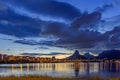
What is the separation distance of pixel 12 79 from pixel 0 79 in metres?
1.15

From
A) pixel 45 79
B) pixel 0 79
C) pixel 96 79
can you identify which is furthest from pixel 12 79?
pixel 96 79

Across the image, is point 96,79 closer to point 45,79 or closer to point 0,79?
point 45,79

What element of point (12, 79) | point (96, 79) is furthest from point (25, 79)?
point (96, 79)

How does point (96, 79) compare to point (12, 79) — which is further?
point (96, 79)

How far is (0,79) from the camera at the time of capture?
25641mm

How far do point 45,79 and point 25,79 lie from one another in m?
1.92

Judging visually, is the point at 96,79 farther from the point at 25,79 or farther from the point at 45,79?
the point at 25,79

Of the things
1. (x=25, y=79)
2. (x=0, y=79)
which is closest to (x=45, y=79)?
(x=25, y=79)

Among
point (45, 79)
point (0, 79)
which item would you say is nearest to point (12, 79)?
point (0, 79)

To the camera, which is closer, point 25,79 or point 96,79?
point 25,79

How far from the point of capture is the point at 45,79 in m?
25.8

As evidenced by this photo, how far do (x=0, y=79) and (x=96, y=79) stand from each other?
984 centimetres

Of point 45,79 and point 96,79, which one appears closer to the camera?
point 45,79

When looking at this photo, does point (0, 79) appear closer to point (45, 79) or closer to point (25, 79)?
point (25, 79)
